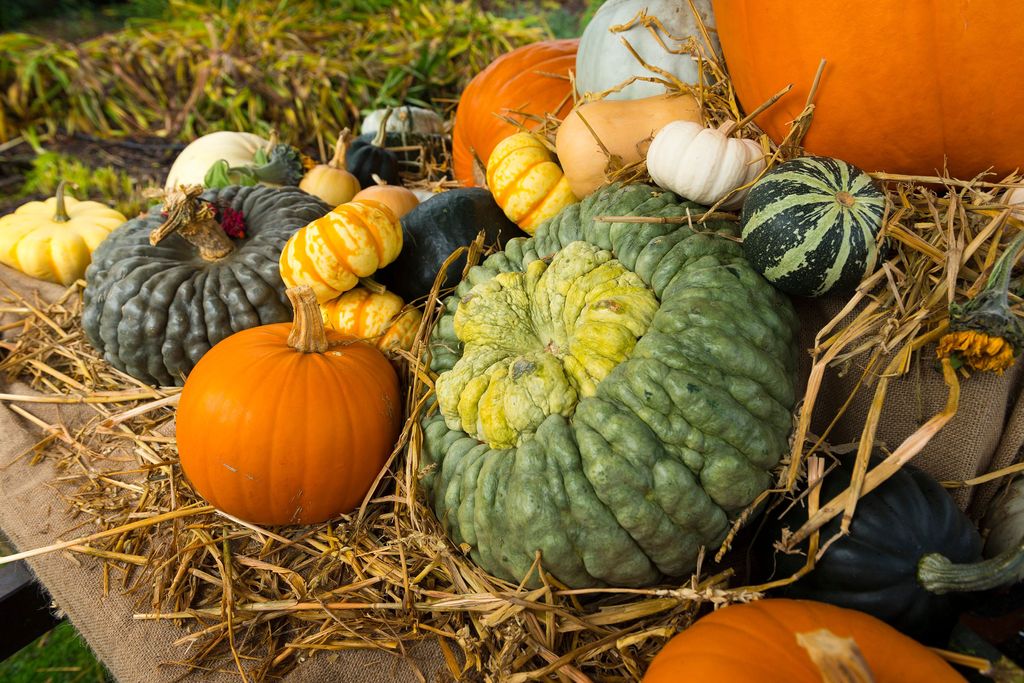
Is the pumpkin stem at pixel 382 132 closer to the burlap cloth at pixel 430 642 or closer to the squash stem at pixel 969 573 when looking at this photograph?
the burlap cloth at pixel 430 642

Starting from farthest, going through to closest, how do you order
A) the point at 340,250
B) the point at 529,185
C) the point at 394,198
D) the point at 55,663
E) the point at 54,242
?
the point at 54,242 < the point at 55,663 < the point at 394,198 < the point at 529,185 < the point at 340,250

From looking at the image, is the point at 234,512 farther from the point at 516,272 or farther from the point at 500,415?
the point at 516,272

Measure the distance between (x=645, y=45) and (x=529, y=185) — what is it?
1.94 ft

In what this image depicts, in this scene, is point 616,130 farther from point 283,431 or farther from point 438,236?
point 283,431

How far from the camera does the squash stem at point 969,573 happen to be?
1.21 meters

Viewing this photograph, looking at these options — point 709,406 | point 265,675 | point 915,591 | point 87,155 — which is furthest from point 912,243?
point 87,155

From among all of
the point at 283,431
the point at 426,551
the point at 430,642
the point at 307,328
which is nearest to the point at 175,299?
the point at 307,328

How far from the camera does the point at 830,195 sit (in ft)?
5.02

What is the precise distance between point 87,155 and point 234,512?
4808 mm

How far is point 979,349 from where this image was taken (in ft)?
4.31

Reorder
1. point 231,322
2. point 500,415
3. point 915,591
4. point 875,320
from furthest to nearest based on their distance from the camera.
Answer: point 231,322
point 500,415
point 875,320
point 915,591

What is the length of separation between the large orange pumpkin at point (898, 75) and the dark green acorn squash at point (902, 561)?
87 centimetres

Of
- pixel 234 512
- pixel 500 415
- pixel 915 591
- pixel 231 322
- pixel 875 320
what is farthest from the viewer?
pixel 231 322

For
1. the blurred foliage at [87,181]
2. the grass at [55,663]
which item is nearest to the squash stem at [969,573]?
the grass at [55,663]
